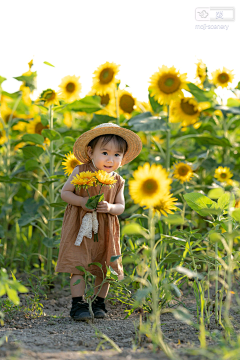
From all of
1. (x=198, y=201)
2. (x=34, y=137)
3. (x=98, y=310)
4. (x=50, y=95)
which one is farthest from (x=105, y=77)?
(x=98, y=310)

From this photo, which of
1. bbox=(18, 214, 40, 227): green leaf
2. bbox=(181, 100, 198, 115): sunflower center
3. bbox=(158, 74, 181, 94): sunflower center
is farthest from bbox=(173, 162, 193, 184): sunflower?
bbox=(18, 214, 40, 227): green leaf

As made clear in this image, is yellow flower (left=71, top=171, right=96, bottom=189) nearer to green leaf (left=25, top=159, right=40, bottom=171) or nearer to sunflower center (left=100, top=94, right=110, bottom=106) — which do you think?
green leaf (left=25, top=159, right=40, bottom=171)

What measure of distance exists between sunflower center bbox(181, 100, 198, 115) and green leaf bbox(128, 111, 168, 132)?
707 mm

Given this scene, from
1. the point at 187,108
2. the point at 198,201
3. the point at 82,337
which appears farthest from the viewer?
the point at 187,108

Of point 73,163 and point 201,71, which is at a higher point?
point 201,71

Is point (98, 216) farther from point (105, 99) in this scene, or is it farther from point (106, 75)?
point (105, 99)

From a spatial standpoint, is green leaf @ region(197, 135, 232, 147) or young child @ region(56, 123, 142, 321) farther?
green leaf @ region(197, 135, 232, 147)

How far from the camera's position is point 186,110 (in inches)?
139

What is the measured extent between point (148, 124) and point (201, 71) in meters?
1.00

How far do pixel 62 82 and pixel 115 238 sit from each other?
141 cm

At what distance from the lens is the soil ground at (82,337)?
1.29 m

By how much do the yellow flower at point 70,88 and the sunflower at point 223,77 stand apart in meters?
1.19

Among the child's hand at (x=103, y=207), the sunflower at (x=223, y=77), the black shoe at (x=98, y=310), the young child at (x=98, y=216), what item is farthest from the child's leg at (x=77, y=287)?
the sunflower at (x=223, y=77)

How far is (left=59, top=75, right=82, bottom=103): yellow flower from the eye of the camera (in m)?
3.01
